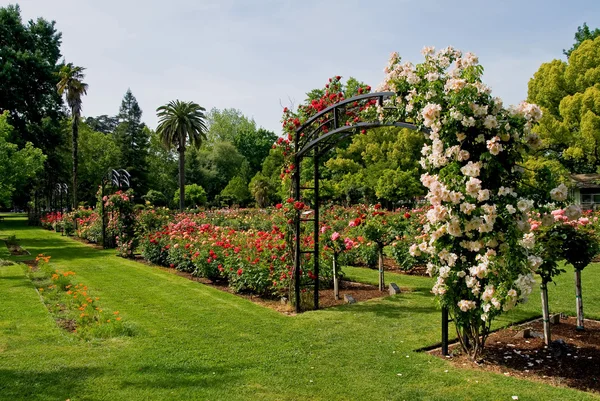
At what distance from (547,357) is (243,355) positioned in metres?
3.06

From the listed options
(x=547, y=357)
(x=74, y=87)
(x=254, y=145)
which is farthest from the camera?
(x=254, y=145)

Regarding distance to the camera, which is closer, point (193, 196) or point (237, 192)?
point (193, 196)

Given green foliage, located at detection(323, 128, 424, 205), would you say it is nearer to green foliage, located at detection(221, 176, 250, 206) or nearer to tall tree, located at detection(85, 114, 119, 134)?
green foliage, located at detection(221, 176, 250, 206)

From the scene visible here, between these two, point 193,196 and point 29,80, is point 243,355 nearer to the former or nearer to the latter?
point 29,80

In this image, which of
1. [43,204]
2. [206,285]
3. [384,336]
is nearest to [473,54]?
[384,336]

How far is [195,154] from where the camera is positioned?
160 ft

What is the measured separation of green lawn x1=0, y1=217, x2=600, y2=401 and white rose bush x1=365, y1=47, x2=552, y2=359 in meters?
0.80

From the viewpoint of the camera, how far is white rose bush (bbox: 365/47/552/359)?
4008 millimetres

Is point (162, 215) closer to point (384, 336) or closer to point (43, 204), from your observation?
point (384, 336)

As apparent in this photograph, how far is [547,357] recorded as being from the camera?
473 centimetres

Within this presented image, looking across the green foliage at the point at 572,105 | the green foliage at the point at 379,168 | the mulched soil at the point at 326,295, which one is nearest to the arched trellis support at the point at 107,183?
the mulched soil at the point at 326,295

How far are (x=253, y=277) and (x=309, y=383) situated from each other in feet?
13.1

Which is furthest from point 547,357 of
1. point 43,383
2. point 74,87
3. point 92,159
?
point 92,159

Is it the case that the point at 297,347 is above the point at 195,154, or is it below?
below
